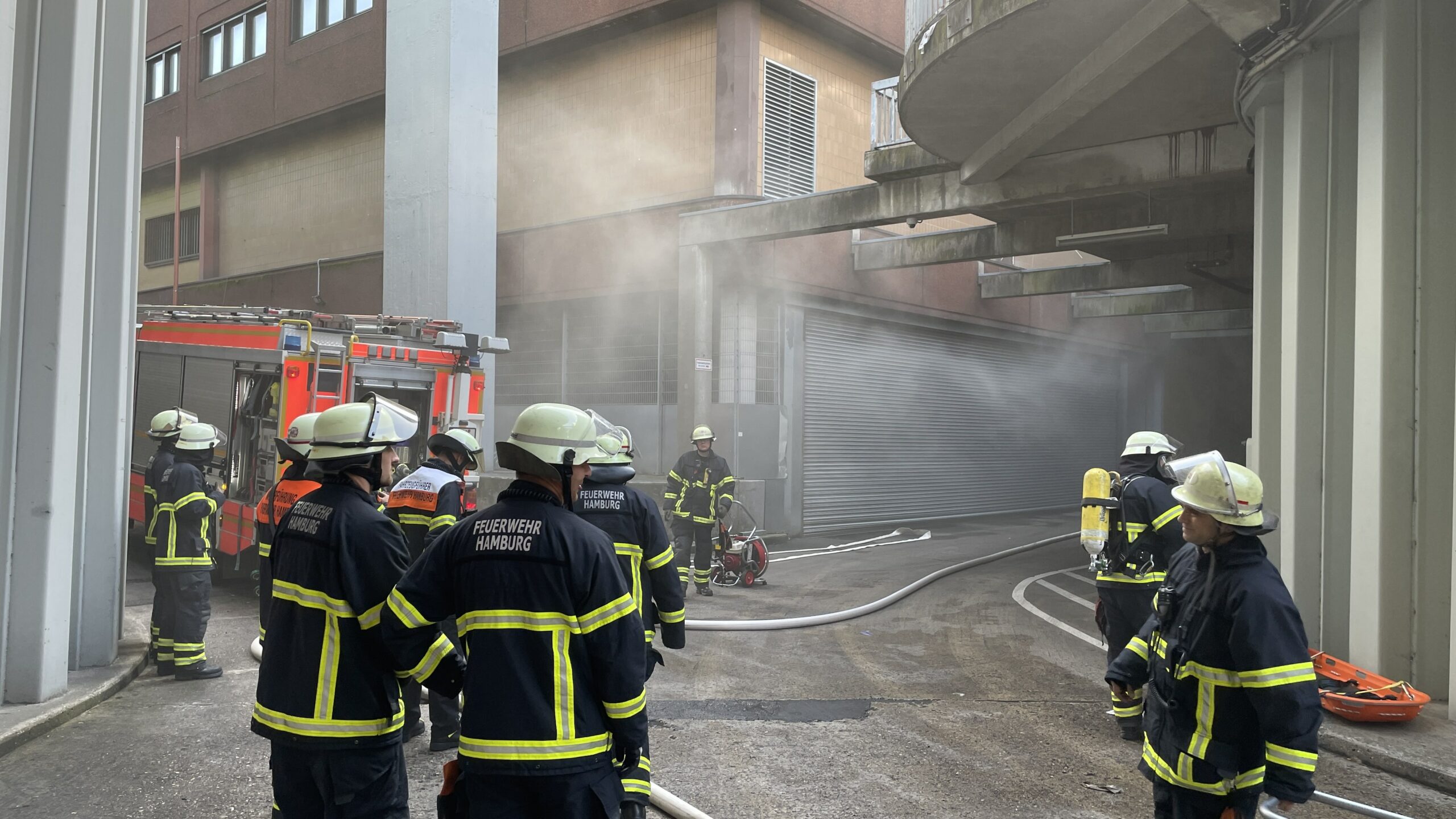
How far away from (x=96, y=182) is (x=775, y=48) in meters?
11.8

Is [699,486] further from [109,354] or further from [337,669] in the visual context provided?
[337,669]

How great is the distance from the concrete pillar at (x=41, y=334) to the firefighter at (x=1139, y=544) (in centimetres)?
629

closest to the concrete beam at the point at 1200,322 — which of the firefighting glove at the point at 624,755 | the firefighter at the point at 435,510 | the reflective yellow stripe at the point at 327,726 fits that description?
the firefighter at the point at 435,510

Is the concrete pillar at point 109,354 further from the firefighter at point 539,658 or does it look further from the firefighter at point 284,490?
the firefighter at point 539,658

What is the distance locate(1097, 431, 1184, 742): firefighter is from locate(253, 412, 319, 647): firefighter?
431cm

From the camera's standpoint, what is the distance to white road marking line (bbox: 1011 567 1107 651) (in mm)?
8633

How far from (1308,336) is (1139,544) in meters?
2.82

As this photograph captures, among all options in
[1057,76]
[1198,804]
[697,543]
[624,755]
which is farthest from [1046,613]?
[624,755]

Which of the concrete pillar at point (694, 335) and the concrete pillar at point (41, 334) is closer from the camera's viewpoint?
the concrete pillar at point (41, 334)

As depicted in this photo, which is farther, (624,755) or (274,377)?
(274,377)

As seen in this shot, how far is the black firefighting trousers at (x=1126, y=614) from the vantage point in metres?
5.78

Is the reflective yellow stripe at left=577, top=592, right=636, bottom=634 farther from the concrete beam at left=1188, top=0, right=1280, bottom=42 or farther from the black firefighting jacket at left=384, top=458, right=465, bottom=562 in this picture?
the concrete beam at left=1188, top=0, right=1280, bottom=42

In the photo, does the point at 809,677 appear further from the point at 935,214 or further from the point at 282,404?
the point at 935,214

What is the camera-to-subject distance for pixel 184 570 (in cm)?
691
